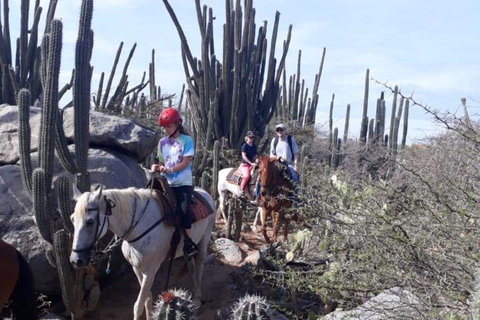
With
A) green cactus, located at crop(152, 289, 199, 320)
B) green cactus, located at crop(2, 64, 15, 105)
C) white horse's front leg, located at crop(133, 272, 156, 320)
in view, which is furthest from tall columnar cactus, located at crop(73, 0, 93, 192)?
green cactus, located at crop(2, 64, 15, 105)

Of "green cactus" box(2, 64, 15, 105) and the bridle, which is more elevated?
"green cactus" box(2, 64, 15, 105)

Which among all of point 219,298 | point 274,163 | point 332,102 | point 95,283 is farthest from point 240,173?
point 332,102

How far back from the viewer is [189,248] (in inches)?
286

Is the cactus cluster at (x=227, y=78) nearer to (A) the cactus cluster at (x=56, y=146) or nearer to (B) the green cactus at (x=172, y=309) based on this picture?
(A) the cactus cluster at (x=56, y=146)

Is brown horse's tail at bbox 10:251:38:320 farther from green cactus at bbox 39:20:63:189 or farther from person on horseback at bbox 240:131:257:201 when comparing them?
person on horseback at bbox 240:131:257:201

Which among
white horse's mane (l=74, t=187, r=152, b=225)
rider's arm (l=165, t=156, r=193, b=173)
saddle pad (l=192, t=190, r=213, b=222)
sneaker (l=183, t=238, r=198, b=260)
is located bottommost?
sneaker (l=183, t=238, r=198, b=260)

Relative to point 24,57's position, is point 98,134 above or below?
below

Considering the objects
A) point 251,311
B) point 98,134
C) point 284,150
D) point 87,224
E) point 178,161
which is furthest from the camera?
point 284,150

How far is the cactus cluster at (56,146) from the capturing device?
6785 millimetres

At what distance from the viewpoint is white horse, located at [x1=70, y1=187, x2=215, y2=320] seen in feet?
20.0

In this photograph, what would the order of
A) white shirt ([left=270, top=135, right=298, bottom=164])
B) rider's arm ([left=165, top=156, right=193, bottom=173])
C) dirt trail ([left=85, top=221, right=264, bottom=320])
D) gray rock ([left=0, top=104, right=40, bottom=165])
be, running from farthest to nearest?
white shirt ([left=270, top=135, right=298, bottom=164])
gray rock ([left=0, top=104, right=40, bottom=165])
dirt trail ([left=85, top=221, right=264, bottom=320])
rider's arm ([left=165, top=156, right=193, bottom=173])

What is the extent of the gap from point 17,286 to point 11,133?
3.42 metres

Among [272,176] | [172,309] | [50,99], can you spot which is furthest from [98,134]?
[272,176]

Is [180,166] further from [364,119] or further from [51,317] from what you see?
[364,119]
